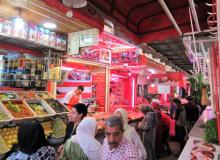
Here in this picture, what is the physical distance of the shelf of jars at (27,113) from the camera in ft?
10.8

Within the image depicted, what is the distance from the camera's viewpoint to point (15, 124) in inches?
135

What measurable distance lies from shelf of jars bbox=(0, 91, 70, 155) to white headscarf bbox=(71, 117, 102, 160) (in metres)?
1.51

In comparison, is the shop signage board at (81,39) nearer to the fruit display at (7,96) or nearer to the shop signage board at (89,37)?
the shop signage board at (89,37)

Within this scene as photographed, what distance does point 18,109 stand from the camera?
3.67 metres

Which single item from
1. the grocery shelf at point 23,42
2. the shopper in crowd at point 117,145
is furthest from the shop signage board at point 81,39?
the shopper in crowd at point 117,145

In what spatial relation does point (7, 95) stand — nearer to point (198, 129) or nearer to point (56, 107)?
point (56, 107)

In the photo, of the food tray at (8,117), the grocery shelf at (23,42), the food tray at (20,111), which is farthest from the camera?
the grocery shelf at (23,42)

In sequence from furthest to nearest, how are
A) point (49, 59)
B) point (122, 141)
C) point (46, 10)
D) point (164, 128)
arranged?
1. point (164, 128)
2. point (49, 59)
3. point (46, 10)
4. point (122, 141)

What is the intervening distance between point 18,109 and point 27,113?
17 centimetres

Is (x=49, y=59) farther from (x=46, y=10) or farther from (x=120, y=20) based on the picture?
(x=120, y=20)

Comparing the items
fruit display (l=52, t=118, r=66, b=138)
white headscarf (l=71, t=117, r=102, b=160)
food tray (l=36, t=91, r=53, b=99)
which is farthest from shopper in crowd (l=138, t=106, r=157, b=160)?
white headscarf (l=71, t=117, r=102, b=160)

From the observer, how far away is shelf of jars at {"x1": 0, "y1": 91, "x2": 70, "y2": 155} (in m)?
3.30

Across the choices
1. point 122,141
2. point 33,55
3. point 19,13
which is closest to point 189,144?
point 122,141

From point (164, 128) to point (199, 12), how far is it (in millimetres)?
4529
